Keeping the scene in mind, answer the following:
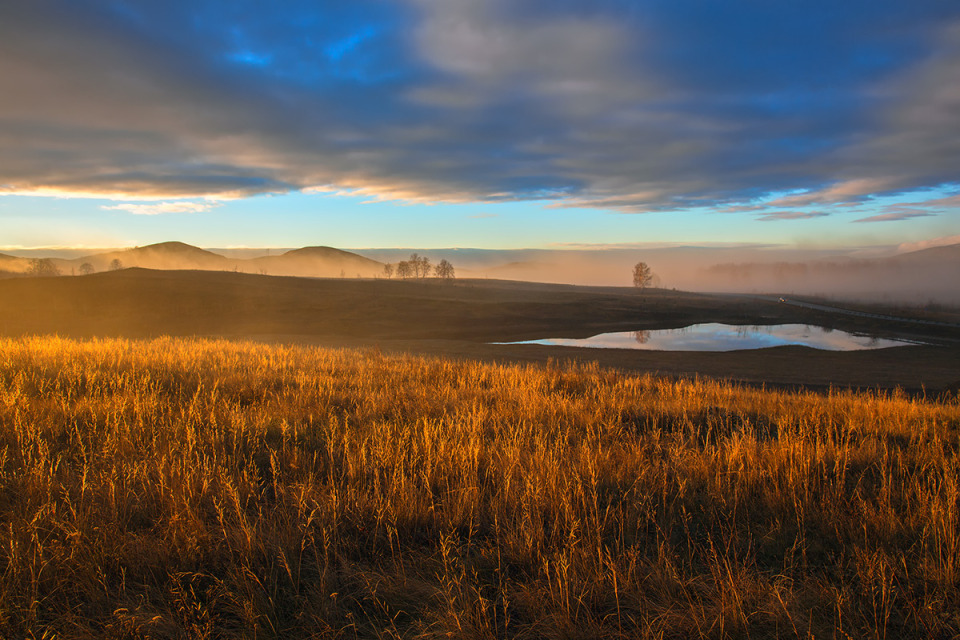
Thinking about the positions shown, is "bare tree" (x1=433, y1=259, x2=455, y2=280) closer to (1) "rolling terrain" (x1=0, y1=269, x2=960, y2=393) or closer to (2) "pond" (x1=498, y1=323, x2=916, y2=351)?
(1) "rolling terrain" (x1=0, y1=269, x2=960, y2=393)

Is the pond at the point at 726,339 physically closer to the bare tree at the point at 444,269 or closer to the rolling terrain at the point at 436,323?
the rolling terrain at the point at 436,323

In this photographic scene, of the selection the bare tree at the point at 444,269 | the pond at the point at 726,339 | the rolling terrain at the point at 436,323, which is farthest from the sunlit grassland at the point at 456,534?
the bare tree at the point at 444,269

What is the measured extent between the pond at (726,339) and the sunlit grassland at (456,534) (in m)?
29.0

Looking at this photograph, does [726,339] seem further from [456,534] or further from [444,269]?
[444,269]

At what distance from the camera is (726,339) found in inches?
1639

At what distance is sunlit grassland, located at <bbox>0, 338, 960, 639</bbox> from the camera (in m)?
2.95

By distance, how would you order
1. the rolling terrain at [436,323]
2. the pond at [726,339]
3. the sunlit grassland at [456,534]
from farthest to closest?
1. the pond at [726,339]
2. the rolling terrain at [436,323]
3. the sunlit grassland at [456,534]

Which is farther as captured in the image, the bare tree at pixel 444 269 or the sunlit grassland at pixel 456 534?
the bare tree at pixel 444 269

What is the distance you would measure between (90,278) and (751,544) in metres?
80.2

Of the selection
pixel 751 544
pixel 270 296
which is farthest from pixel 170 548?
pixel 270 296

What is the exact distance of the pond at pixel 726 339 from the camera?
36.9 meters

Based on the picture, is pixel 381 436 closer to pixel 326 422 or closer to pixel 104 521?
pixel 326 422

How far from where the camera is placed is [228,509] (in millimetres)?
4000

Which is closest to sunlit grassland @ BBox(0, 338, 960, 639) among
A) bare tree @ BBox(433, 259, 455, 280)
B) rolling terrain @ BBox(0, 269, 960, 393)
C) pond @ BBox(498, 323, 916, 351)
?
rolling terrain @ BBox(0, 269, 960, 393)
